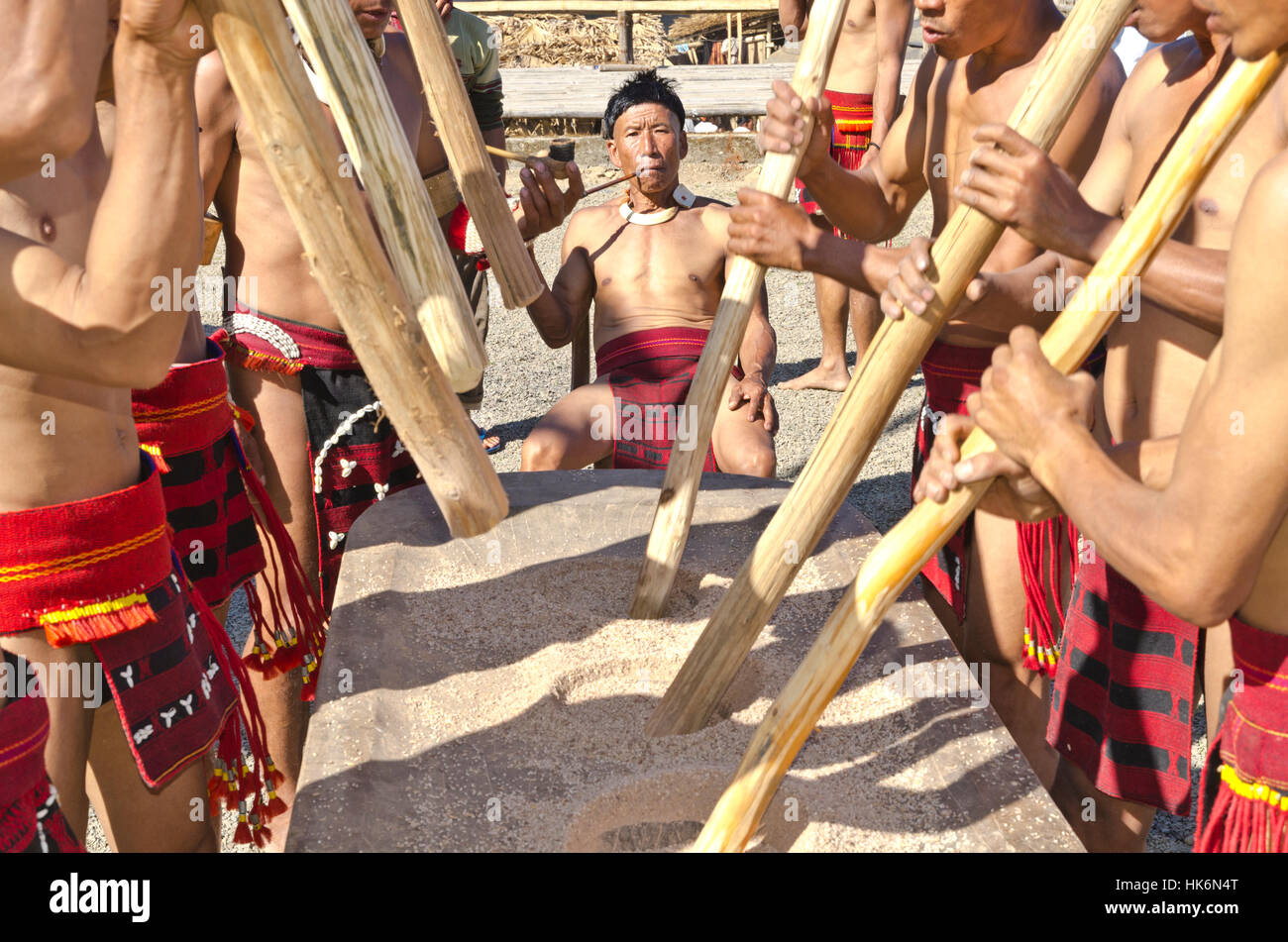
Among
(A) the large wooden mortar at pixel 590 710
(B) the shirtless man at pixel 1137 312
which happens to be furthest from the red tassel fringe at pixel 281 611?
(B) the shirtless man at pixel 1137 312

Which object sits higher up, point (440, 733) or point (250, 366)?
point (250, 366)

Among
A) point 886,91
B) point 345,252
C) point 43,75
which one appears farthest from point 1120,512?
point 886,91

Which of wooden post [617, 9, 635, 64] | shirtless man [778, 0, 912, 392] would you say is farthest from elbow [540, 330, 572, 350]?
wooden post [617, 9, 635, 64]

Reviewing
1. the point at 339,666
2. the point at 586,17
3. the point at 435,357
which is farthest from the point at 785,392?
the point at 586,17

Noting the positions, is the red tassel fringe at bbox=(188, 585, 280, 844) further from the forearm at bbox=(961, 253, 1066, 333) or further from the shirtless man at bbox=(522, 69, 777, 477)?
the forearm at bbox=(961, 253, 1066, 333)

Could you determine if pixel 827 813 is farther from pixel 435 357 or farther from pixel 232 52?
pixel 232 52

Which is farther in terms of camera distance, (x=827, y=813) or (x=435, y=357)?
(x=827, y=813)

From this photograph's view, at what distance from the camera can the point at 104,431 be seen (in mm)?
1610

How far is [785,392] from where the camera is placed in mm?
4984

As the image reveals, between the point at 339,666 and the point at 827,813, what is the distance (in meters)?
0.76

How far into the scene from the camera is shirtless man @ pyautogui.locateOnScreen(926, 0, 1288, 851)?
40.6 inches

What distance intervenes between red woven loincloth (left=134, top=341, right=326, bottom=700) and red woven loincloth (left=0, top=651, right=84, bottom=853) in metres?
0.75

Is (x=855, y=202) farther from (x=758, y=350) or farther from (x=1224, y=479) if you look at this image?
(x=1224, y=479)

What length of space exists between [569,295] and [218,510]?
4.34ft
